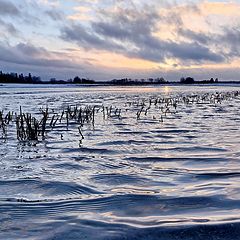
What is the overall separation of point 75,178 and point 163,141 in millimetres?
4349

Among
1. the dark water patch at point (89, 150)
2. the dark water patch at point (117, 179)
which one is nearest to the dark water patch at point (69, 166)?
the dark water patch at point (117, 179)

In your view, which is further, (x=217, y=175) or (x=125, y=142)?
(x=125, y=142)

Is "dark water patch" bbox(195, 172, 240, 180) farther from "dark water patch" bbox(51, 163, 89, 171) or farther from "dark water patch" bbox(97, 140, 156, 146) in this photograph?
"dark water patch" bbox(97, 140, 156, 146)

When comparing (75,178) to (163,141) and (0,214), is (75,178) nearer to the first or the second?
(0,214)

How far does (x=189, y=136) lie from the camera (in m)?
11.0

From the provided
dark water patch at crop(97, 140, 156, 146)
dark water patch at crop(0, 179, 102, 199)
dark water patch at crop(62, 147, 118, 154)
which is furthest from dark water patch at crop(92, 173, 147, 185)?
dark water patch at crop(97, 140, 156, 146)

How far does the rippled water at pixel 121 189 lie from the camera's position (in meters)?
3.96

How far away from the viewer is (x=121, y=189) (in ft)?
18.3

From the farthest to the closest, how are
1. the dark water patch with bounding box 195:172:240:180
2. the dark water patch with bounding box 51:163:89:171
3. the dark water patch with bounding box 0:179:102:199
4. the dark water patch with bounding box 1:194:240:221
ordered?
the dark water patch with bounding box 51:163:89:171, the dark water patch with bounding box 195:172:240:180, the dark water patch with bounding box 0:179:102:199, the dark water patch with bounding box 1:194:240:221

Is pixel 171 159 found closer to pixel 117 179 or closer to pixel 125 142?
pixel 117 179

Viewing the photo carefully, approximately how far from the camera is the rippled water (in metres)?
3.96

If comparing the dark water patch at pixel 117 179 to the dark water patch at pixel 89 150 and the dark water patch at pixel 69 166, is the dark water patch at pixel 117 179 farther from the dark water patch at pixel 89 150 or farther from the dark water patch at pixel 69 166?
the dark water patch at pixel 89 150

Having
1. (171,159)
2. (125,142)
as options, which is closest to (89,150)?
(125,142)

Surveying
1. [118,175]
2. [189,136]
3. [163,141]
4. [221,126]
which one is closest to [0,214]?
[118,175]
